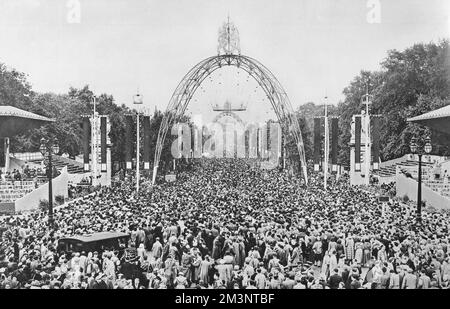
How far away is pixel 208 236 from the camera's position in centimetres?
1232

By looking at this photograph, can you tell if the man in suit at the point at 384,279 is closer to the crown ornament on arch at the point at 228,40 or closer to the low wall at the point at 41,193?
→ the crown ornament on arch at the point at 228,40

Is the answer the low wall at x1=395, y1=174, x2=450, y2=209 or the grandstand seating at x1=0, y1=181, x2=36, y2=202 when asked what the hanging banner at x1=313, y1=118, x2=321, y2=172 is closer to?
the low wall at x1=395, y1=174, x2=450, y2=209

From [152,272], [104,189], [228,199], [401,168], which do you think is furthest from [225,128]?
[152,272]

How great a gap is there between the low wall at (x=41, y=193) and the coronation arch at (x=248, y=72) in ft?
9.79

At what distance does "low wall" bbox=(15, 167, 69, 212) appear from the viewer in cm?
1421

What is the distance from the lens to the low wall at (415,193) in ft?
42.4

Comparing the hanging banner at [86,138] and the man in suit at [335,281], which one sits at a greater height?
the hanging banner at [86,138]

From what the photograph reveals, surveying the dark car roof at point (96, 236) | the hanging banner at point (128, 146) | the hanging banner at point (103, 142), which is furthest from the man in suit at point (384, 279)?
the hanging banner at point (103, 142)

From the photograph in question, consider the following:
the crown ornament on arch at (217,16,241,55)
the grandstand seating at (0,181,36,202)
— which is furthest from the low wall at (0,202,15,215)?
the crown ornament on arch at (217,16,241,55)

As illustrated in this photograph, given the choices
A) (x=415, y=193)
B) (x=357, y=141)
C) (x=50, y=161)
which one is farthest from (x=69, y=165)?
(x=415, y=193)

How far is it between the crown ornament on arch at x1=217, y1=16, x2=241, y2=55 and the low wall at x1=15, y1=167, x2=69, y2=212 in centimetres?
679

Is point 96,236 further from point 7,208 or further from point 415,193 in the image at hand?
point 415,193

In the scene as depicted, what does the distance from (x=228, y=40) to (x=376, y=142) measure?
5.44m
